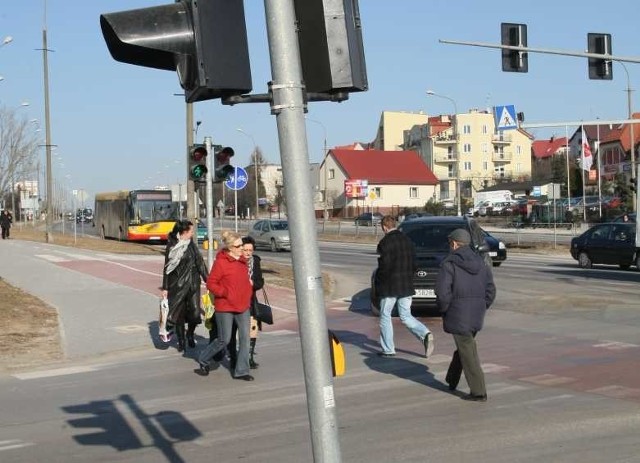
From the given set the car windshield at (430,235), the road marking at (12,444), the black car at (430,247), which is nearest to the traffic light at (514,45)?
the black car at (430,247)

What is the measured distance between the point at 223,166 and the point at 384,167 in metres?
94.6

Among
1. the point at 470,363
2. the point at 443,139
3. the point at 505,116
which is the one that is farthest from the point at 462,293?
the point at 443,139

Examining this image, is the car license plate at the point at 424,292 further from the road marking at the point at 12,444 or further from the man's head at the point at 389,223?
the road marking at the point at 12,444

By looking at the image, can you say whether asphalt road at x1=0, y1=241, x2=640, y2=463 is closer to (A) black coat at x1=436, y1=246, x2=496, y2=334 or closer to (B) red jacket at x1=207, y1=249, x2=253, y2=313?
(A) black coat at x1=436, y1=246, x2=496, y2=334

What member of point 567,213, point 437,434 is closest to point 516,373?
point 437,434

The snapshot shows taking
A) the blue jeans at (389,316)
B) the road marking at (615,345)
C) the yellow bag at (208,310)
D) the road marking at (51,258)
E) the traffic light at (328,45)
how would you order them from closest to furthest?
the traffic light at (328,45), the yellow bag at (208,310), the blue jeans at (389,316), the road marking at (615,345), the road marking at (51,258)

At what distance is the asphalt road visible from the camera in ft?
22.4

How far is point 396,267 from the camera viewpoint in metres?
11.3

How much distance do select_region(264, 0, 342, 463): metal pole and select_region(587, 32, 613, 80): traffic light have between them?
895 inches

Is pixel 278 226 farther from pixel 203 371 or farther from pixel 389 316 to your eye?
pixel 203 371

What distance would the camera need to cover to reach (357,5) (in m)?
3.61

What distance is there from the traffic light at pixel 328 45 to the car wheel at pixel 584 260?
91.3 feet

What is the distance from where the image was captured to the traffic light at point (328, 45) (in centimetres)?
344

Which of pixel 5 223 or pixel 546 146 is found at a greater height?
pixel 546 146
